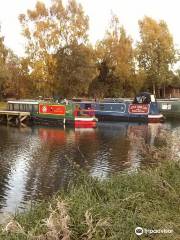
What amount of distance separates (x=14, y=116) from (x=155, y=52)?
23.2m

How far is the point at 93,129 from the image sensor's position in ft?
123

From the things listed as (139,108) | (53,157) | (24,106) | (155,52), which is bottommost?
(53,157)

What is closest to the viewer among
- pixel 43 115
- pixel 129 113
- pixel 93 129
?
pixel 93 129

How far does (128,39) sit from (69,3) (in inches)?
410

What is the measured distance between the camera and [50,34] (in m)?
53.8

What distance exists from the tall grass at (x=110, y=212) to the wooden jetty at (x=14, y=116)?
110 ft

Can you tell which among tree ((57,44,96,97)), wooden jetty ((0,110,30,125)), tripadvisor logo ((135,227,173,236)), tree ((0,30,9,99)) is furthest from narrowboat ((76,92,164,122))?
tripadvisor logo ((135,227,173,236))

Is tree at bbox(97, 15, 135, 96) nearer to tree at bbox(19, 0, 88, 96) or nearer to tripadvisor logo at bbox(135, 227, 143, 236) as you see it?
tree at bbox(19, 0, 88, 96)

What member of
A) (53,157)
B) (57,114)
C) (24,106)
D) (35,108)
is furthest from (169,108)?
(53,157)

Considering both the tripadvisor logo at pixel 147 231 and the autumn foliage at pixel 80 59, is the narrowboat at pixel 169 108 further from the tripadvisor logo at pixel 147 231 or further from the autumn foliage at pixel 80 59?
the tripadvisor logo at pixel 147 231

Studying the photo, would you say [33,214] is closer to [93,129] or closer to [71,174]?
[71,174]

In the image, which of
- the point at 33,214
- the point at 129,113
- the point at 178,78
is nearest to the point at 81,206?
the point at 33,214

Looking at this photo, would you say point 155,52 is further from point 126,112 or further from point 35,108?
point 35,108

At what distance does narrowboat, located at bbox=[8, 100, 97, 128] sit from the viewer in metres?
39.1
